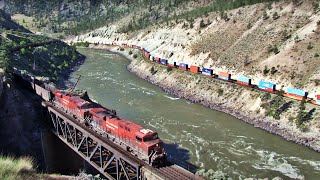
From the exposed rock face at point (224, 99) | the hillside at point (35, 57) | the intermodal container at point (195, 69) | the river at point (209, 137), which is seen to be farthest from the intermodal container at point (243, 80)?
the hillside at point (35, 57)

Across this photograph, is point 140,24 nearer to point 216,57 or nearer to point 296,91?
point 216,57

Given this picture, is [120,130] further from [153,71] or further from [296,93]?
[153,71]

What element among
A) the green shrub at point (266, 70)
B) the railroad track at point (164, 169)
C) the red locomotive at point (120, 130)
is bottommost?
the railroad track at point (164, 169)

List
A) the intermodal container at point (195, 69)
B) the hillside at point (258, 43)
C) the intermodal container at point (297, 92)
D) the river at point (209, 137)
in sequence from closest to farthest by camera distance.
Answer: the river at point (209, 137) < the intermodal container at point (297, 92) < the hillside at point (258, 43) < the intermodal container at point (195, 69)

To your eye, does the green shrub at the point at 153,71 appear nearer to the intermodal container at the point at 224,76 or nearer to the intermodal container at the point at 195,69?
the intermodal container at the point at 195,69

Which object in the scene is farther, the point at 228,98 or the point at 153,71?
the point at 153,71

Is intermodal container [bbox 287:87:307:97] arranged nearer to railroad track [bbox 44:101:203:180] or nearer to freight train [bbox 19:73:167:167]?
freight train [bbox 19:73:167:167]

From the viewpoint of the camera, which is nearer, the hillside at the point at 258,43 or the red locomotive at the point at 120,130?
the red locomotive at the point at 120,130

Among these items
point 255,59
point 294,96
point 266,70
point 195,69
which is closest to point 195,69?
point 195,69
